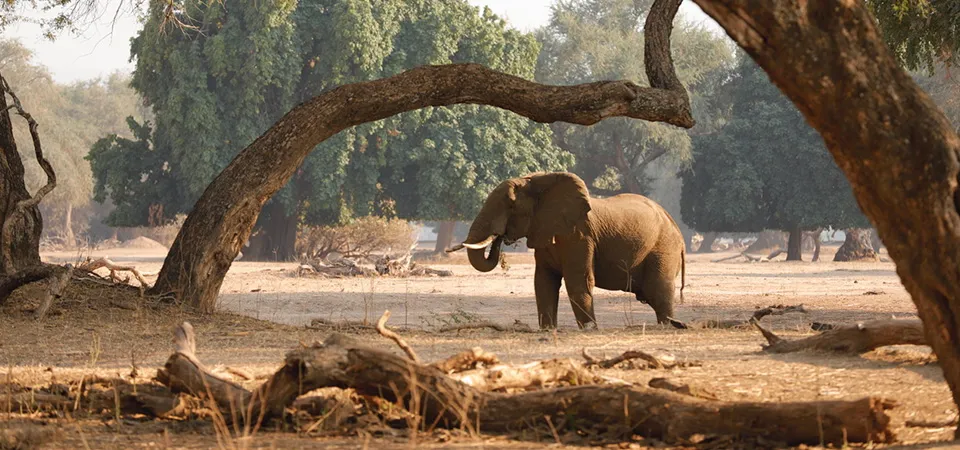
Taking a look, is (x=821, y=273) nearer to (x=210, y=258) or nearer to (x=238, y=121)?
(x=238, y=121)

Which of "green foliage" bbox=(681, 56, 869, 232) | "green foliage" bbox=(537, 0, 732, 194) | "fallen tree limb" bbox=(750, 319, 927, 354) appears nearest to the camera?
"fallen tree limb" bbox=(750, 319, 927, 354)

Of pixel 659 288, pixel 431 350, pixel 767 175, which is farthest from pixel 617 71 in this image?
pixel 431 350

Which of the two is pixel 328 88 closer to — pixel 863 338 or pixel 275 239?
pixel 275 239

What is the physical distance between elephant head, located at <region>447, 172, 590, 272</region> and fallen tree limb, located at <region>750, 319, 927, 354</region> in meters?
5.17

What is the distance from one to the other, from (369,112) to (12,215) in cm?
393

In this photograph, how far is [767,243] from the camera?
72.6 metres

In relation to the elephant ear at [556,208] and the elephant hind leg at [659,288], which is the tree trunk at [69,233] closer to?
the elephant hind leg at [659,288]

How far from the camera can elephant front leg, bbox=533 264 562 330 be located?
47.3 ft

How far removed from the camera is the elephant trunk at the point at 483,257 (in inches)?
558

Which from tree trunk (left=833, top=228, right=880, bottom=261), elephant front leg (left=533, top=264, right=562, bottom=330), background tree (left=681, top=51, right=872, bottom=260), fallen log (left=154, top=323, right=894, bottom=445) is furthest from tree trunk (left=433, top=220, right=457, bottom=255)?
fallen log (left=154, top=323, right=894, bottom=445)

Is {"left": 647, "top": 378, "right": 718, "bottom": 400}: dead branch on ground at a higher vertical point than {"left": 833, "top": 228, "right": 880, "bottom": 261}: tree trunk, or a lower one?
lower

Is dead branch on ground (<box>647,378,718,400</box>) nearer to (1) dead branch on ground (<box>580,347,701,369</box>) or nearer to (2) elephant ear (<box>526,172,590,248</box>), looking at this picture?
(1) dead branch on ground (<box>580,347,701,369</box>)

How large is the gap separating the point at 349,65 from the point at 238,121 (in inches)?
163

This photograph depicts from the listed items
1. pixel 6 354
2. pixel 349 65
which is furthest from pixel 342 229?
pixel 6 354
